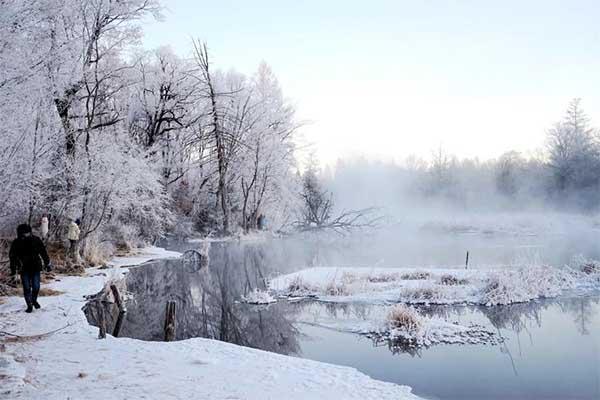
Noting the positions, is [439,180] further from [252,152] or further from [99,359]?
[99,359]

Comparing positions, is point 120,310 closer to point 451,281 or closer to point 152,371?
point 152,371

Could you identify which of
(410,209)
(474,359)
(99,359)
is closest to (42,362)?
(99,359)

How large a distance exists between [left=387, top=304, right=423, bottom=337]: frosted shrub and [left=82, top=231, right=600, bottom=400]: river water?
2.47ft

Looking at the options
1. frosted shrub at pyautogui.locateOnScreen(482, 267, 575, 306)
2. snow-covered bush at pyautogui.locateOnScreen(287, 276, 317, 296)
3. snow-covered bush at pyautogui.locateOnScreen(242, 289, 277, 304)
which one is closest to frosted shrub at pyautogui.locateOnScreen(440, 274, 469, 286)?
frosted shrub at pyautogui.locateOnScreen(482, 267, 575, 306)

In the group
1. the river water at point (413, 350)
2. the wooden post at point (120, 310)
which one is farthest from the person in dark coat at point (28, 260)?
the wooden post at point (120, 310)

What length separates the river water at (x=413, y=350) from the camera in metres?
7.79

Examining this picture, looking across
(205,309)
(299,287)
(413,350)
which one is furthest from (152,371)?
(299,287)

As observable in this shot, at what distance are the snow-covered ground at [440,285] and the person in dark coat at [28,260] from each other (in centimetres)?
680

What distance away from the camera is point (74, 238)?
17656mm

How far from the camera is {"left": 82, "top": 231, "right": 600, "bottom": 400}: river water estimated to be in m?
7.79

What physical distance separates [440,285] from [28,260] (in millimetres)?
10899

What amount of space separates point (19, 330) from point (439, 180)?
68.8m

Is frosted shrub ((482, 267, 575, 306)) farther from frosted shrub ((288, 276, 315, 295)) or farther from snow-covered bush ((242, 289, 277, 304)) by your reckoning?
snow-covered bush ((242, 289, 277, 304))

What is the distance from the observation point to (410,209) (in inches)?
2468
